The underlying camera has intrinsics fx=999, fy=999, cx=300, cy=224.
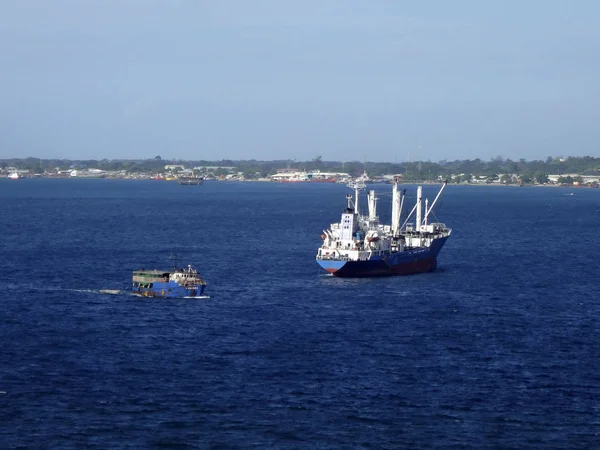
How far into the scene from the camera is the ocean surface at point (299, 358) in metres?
50.8

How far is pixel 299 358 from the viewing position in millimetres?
65688

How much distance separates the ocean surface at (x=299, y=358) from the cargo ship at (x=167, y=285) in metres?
1.67

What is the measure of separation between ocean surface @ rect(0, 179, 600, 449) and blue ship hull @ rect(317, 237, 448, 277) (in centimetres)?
160

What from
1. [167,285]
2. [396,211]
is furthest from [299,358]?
[396,211]

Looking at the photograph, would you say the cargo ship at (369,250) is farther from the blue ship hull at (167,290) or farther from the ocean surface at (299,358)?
the blue ship hull at (167,290)

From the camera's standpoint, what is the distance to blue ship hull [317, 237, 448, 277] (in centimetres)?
10550

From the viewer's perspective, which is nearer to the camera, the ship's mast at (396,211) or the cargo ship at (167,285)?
the cargo ship at (167,285)

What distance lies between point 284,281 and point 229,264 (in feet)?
53.9

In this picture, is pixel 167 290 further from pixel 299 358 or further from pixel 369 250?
pixel 369 250

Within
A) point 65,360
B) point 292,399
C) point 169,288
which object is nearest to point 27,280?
point 169,288

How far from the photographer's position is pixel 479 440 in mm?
49469

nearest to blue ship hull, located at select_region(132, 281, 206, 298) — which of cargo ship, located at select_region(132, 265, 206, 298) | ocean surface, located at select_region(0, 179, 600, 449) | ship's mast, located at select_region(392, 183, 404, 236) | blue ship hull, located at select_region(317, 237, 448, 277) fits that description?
cargo ship, located at select_region(132, 265, 206, 298)

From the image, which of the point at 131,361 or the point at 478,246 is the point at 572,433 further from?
the point at 478,246

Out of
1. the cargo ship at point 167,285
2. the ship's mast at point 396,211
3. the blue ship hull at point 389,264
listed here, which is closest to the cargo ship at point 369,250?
the blue ship hull at point 389,264
